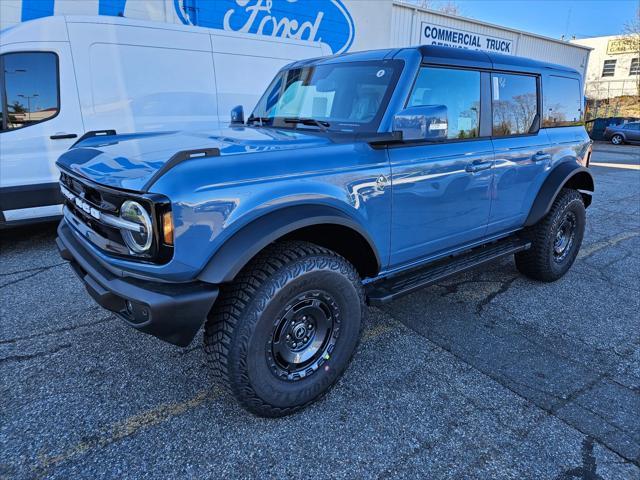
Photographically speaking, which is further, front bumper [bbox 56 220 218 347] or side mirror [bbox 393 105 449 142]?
side mirror [bbox 393 105 449 142]

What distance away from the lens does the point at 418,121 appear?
243cm

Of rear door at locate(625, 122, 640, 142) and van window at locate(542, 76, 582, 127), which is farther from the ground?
van window at locate(542, 76, 582, 127)

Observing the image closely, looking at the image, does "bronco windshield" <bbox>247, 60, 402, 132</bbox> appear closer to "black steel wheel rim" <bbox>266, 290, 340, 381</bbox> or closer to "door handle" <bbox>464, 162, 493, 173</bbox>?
"door handle" <bbox>464, 162, 493, 173</bbox>

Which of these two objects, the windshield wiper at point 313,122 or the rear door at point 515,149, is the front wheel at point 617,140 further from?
the windshield wiper at point 313,122

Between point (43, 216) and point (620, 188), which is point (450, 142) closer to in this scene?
point (43, 216)

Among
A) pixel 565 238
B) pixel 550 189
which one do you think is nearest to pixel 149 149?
pixel 550 189

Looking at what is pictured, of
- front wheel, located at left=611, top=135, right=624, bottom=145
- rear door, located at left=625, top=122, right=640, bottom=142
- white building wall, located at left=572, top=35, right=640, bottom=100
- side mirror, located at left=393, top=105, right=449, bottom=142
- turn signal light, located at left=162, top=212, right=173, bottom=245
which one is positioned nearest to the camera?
turn signal light, located at left=162, top=212, right=173, bottom=245

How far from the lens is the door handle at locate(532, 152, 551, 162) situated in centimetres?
369

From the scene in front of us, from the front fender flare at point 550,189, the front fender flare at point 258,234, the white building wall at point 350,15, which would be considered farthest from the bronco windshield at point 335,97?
the white building wall at point 350,15

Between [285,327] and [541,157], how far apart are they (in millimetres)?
2817

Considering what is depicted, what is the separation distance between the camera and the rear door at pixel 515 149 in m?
3.40

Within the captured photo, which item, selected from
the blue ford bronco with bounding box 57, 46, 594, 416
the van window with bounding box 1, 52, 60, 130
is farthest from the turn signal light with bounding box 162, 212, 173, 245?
the van window with bounding box 1, 52, 60, 130

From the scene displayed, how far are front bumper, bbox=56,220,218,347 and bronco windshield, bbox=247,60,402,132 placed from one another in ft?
4.63

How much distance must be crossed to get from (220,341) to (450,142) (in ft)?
6.64
